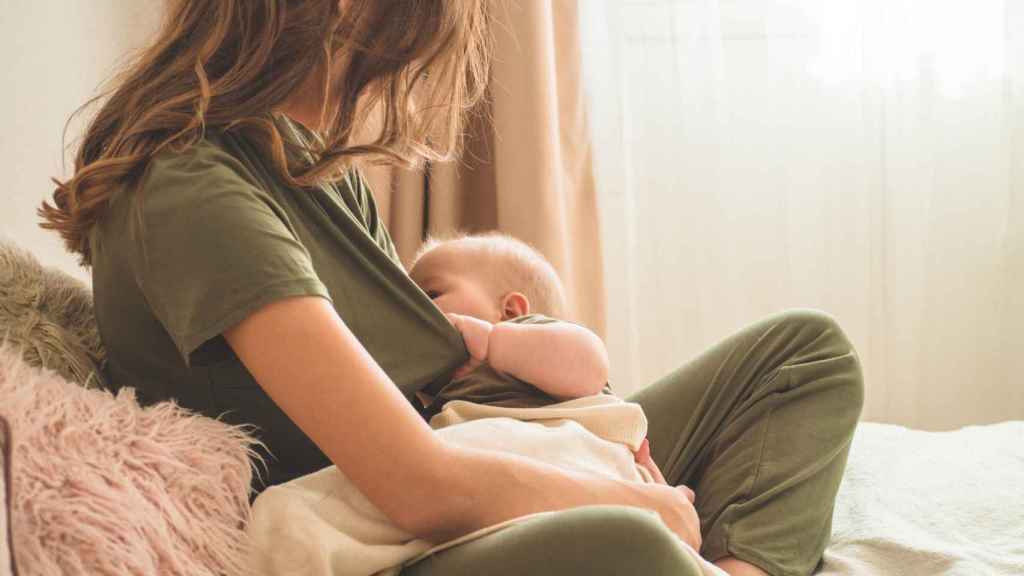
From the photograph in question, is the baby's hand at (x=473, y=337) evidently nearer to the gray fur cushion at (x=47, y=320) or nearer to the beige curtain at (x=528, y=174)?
the gray fur cushion at (x=47, y=320)

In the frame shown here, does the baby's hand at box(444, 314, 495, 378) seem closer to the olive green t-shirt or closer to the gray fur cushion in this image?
A: the olive green t-shirt

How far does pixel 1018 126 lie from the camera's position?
7.66ft

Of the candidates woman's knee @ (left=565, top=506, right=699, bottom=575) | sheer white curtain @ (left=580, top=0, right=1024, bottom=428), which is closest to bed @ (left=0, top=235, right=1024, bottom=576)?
woman's knee @ (left=565, top=506, right=699, bottom=575)

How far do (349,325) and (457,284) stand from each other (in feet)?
0.91

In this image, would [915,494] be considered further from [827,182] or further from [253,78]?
[827,182]

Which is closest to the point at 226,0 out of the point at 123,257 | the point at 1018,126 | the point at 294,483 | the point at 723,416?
the point at 123,257

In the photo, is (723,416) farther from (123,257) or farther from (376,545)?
(123,257)

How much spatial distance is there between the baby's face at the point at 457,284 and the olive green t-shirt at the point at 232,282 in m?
0.15

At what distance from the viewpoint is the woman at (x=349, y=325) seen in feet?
2.81

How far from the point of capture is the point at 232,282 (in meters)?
0.85

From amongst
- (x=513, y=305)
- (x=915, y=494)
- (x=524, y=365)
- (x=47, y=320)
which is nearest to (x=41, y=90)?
(x=47, y=320)

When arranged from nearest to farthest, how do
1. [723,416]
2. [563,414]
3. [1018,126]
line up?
[563,414]
[723,416]
[1018,126]

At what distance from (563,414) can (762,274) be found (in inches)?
56.7

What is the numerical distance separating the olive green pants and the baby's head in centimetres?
19
